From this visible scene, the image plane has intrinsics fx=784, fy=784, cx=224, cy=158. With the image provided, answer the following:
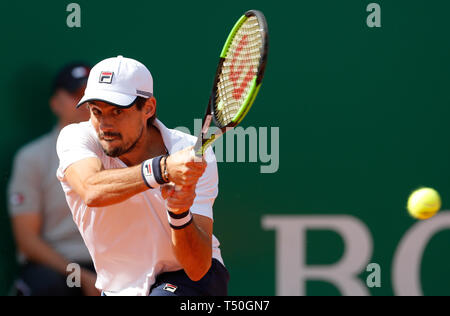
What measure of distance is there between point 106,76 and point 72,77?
142cm

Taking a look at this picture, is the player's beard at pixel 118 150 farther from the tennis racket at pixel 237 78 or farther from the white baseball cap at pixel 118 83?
the tennis racket at pixel 237 78

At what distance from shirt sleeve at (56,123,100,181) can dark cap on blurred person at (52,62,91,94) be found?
131 cm

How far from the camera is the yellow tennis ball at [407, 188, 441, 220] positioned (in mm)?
4105

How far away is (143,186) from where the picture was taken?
244 centimetres

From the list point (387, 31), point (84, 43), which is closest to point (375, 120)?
point (387, 31)

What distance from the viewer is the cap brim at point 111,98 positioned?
8.86 ft

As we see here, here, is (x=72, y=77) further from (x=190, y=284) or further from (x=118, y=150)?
(x=190, y=284)

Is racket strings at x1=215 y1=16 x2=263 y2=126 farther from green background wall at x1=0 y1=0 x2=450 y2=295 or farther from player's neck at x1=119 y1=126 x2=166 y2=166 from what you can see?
green background wall at x1=0 y1=0 x2=450 y2=295

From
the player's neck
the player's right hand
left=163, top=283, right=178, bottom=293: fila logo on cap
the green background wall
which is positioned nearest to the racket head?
the player's right hand

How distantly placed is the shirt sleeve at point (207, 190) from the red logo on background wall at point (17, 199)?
59.4 inches

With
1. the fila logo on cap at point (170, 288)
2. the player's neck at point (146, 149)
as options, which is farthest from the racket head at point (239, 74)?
the fila logo on cap at point (170, 288)

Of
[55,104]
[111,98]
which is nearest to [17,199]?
[55,104]

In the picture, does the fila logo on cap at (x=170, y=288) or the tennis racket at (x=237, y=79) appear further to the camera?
the fila logo on cap at (x=170, y=288)

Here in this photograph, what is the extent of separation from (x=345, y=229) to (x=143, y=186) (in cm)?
219
